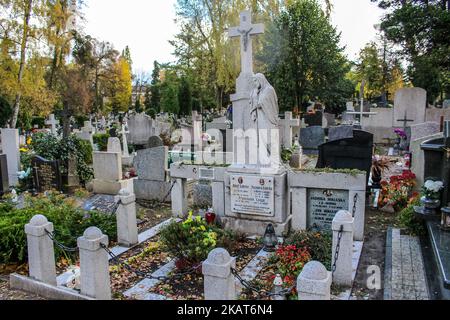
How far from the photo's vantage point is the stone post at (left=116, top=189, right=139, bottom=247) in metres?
7.14

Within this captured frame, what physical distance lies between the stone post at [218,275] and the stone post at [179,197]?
16.4ft

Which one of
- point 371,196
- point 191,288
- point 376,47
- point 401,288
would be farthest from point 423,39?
point 376,47

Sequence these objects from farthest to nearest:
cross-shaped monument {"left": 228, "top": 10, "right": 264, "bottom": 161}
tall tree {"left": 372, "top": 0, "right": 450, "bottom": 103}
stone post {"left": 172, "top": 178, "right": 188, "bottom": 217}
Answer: tall tree {"left": 372, "top": 0, "right": 450, "bottom": 103} → stone post {"left": 172, "top": 178, "right": 188, "bottom": 217} → cross-shaped monument {"left": 228, "top": 10, "right": 264, "bottom": 161}

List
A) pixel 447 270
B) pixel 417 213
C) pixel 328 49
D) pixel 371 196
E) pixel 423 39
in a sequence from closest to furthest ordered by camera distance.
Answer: pixel 447 270
pixel 417 213
pixel 371 196
pixel 423 39
pixel 328 49

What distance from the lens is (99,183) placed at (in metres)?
11.5

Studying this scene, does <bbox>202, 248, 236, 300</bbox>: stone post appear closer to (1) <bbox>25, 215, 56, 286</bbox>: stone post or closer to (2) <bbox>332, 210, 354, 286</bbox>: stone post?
(2) <bbox>332, 210, 354, 286</bbox>: stone post

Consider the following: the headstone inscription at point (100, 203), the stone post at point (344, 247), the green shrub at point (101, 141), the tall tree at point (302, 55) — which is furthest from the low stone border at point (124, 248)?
the tall tree at point (302, 55)

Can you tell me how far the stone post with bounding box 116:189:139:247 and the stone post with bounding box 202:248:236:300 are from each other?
3461 millimetres

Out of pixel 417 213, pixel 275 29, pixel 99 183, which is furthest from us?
pixel 275 29

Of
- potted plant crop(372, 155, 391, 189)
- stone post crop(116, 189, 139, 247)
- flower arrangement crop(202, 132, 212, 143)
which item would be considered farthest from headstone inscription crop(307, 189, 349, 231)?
flower arrangement crop(202, 132, 212, 143)

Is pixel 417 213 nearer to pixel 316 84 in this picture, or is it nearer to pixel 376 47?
pixel 316 84

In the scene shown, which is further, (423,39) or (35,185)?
(423,39)

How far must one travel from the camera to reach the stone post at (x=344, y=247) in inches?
209

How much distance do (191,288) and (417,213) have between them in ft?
13.7
